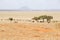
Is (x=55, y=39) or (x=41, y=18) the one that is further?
(x=41, y=18)

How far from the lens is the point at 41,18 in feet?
176

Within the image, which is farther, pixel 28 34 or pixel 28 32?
pixel 28 32

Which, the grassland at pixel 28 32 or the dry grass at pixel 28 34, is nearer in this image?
the dry grass at pixel 28 34

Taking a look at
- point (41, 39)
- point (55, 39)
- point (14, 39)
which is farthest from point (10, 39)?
point (55, 39)

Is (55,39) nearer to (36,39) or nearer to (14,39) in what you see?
(36,39)

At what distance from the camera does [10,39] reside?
661 inches

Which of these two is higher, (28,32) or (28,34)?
(28,34)

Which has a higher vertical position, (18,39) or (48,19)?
(18,39)

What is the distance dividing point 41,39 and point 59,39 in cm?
168

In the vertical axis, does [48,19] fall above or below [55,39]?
below

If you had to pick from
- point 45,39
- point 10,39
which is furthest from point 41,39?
point 10,39

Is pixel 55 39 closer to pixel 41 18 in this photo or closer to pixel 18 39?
pixel 18 39

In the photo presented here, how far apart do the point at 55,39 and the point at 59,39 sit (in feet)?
1.26

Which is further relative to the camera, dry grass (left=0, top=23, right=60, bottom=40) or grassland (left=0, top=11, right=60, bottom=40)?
grassland (left=0, top=11, right=60, bottom=40)
